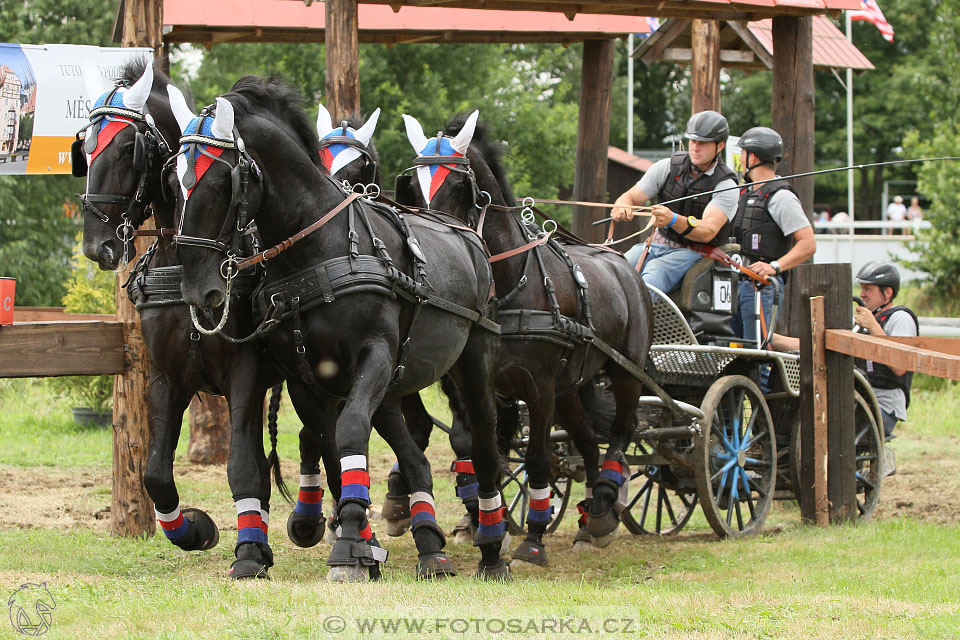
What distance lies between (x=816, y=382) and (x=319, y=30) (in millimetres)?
6050

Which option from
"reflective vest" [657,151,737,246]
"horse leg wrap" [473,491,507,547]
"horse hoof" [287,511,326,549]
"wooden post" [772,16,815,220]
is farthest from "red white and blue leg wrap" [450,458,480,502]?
"wooden post" [772,16,815,220]

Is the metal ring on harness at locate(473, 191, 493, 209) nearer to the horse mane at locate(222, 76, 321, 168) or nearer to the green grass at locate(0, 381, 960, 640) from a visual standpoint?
the horse mane at locate(222, 76, 321, 168)

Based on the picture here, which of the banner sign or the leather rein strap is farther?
the banner sign

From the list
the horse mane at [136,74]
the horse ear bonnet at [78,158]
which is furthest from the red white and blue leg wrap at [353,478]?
the horse mane at [136,74]

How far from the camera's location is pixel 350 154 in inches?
291

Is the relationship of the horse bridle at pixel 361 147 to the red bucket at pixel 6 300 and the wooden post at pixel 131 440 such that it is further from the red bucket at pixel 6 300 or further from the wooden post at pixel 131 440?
the red bucket at pixel 6 300

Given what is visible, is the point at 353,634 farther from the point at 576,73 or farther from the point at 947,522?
the point at 576,73

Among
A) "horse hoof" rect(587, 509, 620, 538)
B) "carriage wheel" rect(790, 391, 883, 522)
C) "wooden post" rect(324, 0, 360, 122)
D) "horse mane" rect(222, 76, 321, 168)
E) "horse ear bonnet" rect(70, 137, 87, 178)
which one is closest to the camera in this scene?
"horse mane" rect(222, 76, 321, 168)

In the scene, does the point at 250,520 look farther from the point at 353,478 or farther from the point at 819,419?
the point at 819,419

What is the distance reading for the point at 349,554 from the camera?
5211 millimetres

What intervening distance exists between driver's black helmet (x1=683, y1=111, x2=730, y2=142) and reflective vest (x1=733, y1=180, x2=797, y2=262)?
0.78 m

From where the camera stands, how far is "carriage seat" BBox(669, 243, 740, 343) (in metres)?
8.44

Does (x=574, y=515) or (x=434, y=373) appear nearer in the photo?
(x=434, y=373)

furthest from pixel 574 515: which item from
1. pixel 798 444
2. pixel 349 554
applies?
pixel 349 554
